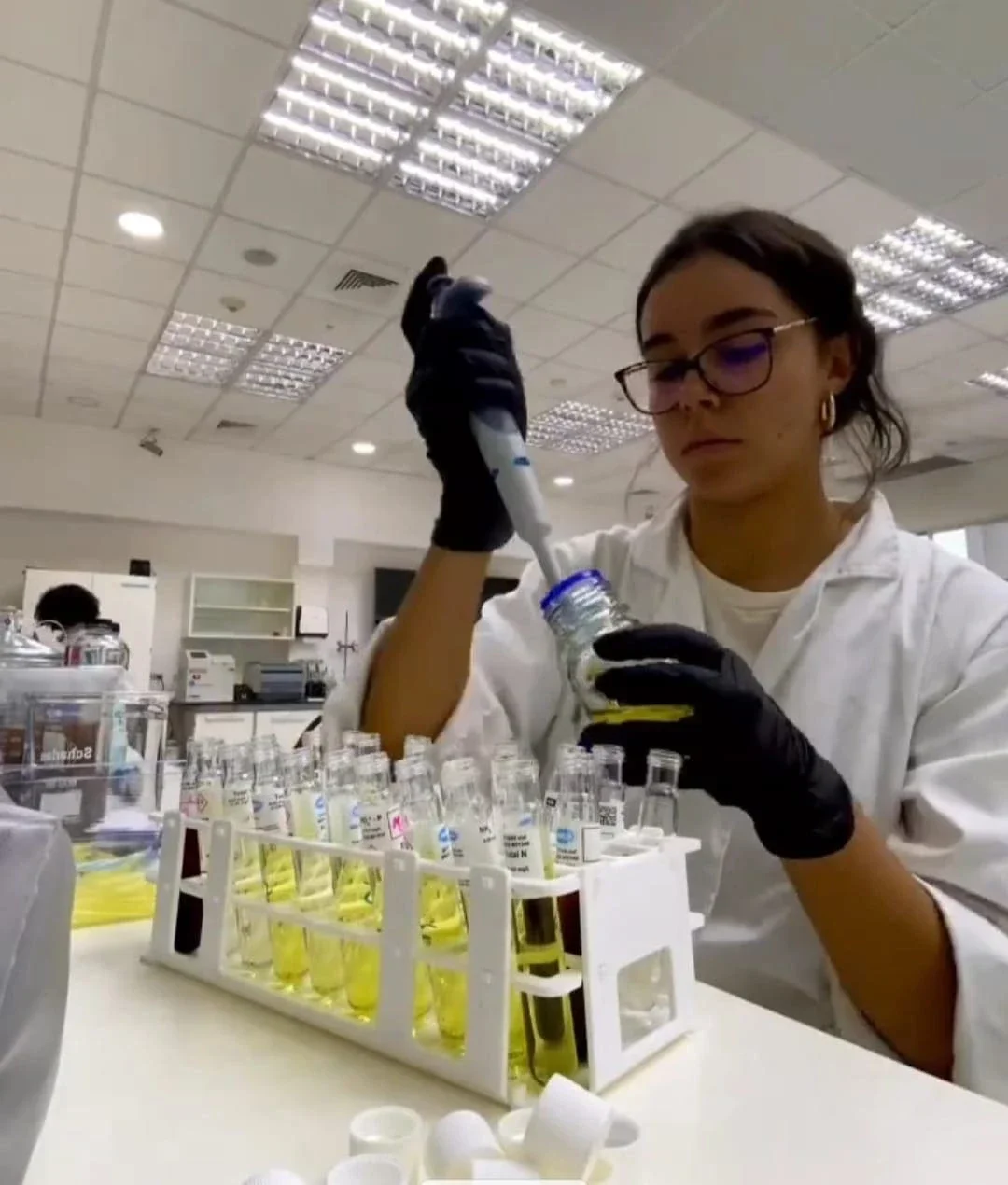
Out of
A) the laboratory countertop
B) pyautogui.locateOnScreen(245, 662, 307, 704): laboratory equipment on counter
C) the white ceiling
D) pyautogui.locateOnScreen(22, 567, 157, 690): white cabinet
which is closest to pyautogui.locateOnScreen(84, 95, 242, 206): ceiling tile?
the white ceiling

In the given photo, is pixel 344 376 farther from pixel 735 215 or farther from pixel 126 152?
pixel 735 215

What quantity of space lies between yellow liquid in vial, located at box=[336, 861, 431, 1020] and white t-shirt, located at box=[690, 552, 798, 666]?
0.52m

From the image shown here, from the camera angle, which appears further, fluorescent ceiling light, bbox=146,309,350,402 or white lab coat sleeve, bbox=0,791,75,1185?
fluorescent ceiling light, bbox=146,309,350,402

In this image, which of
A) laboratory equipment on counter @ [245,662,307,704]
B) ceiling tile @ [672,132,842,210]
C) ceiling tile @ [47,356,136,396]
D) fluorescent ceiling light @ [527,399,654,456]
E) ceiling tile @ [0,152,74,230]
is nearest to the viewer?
ceiling tile @ [672,132,842,210]

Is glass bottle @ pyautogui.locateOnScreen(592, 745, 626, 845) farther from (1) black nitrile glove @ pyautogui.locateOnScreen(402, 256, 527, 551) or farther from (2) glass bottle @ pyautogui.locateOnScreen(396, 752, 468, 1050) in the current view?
(1) black nitrile glove @ pyautogui.locateOnScreen(402, 256, 527, 551)

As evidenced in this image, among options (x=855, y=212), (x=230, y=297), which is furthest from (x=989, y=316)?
(x=230, y=297)

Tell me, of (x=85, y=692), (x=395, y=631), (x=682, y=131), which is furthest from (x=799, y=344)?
(x=682, y=131)

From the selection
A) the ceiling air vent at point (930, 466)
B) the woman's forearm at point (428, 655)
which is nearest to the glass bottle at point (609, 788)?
the woman's forearm at point (428, 655)

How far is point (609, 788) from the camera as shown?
58cm

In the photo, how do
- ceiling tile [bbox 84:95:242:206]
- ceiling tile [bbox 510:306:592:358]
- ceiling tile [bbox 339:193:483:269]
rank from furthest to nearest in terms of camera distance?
1. ceiling tile [bbox 510:306:592:358]
2. ceiling tile [bbox 339:193:483:269]
3. ceiling tile [bbox 84:95:242:206]

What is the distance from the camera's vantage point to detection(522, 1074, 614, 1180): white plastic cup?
0.36m

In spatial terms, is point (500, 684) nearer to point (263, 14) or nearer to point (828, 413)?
point (828, 413)

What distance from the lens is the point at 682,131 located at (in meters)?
2.43

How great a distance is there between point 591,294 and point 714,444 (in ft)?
9.34
